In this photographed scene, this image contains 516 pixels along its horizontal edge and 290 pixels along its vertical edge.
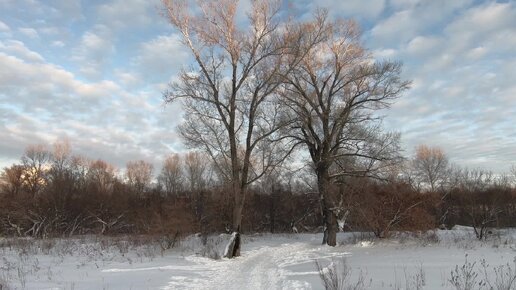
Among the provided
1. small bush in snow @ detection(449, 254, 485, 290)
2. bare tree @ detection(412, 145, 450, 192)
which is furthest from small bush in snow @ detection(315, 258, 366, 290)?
bare tree @ detection(412, 145, 450, 192)

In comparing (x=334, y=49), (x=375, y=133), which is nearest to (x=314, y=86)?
(x=334, y=49)

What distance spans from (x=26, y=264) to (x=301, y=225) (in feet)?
156

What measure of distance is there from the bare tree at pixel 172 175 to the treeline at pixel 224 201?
0.19 metres

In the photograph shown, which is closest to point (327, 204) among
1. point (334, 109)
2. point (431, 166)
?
point (334, 109)

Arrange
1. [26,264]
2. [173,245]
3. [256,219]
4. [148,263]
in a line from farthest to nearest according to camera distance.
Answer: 1. [256,219]
2. [173,245]
3. [148,263]
4. [26,264]

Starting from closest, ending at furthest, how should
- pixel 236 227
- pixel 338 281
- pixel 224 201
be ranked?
pixel 338 281 < pixel 236 227 < pixel 224 201

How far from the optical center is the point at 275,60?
83.3 ft

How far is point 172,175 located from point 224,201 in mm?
34632

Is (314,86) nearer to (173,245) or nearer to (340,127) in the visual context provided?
(340,127)

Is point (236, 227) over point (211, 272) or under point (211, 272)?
over

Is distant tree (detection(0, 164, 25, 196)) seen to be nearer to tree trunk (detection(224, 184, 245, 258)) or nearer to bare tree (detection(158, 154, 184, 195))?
bare tree (detection(158, 154, 184, 195))

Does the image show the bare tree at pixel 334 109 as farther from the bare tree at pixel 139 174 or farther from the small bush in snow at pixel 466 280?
the bare tree at pixel 139 174

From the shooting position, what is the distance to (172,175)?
83.1 meters

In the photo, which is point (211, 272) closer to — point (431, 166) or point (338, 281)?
point (338, 281)
